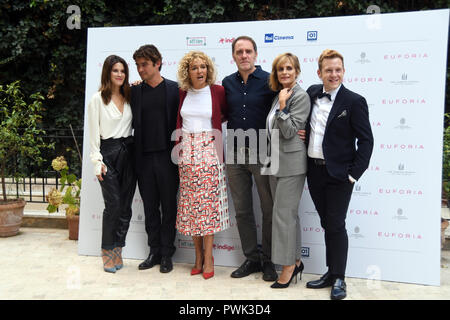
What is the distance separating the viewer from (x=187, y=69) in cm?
282

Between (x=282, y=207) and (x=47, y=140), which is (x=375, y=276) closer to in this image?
(x=282, y=207)

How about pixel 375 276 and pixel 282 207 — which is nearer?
pixel 282 207

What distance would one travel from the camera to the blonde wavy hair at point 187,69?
278cm

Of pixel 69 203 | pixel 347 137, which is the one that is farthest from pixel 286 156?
pixel 69 203

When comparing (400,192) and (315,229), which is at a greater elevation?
(400,192)

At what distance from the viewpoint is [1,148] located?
4.08 meters

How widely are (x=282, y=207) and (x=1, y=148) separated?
3.21 metres

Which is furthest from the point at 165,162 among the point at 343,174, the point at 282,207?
the point at 343,174

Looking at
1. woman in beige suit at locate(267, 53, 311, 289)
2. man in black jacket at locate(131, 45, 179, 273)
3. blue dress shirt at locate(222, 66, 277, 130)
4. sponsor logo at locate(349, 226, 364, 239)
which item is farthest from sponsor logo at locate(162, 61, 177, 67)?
sponsor logo at locate(349, 226, 364, 239)

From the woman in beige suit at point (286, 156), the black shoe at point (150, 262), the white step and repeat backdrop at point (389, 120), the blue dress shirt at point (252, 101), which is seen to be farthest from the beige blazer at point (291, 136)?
the black shoe at point (150, 262)

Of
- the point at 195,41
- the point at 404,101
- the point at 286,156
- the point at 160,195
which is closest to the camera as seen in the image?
the point at 286,156

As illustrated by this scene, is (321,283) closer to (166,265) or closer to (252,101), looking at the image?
(166,265)

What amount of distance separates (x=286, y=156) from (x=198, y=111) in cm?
74

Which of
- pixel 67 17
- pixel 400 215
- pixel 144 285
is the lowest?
pixel 144 285
